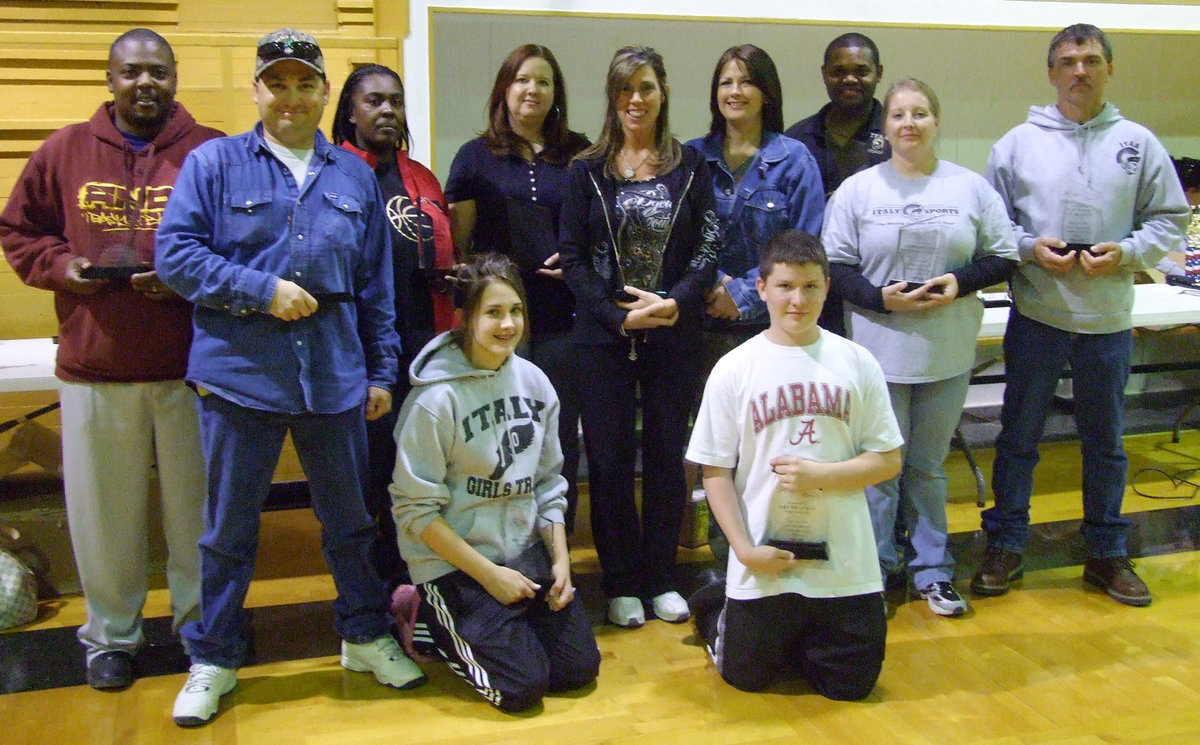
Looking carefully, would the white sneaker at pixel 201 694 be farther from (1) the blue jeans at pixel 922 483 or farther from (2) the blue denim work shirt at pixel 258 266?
(1) the blue jeans at pixel 922 483

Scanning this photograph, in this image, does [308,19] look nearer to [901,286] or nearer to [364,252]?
[364,252]

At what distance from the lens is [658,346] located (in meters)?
2.60

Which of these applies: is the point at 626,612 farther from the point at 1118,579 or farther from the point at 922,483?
the point at 1118,579

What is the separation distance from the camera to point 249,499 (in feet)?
7.27

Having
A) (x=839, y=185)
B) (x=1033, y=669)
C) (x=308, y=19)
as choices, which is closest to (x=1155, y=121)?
(x=839, y=185)

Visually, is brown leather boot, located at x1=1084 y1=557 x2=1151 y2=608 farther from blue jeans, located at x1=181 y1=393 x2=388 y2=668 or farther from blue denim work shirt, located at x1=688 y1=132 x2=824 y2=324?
blue jeans, located at x1=181 y1=393 x2=388 y2=668

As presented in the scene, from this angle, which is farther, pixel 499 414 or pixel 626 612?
pixel 626 612

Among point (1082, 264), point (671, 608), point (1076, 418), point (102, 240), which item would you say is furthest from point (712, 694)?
point (102, 240)

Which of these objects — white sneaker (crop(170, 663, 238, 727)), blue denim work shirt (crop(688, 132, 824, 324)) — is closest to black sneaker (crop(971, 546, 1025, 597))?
blue denim work shirt (crop(688, 132, 824, 324))

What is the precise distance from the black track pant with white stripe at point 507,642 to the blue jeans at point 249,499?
230 mm

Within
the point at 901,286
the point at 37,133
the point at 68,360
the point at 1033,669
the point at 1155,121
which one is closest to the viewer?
the point at 68,360

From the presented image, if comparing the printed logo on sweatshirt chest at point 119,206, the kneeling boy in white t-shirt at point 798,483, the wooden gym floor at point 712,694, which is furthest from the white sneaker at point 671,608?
the printed logo on sweatshirt chest at point 119,206

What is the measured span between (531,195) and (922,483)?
135 cm

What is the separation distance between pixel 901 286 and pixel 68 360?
6.69ft
